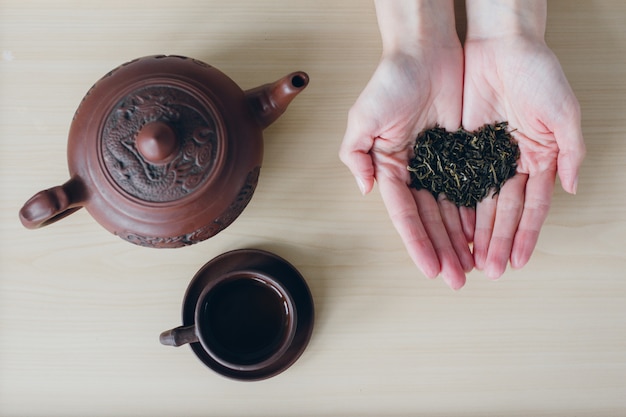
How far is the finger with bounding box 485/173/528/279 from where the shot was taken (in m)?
Result: 0.97

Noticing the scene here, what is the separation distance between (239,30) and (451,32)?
0.45 metres

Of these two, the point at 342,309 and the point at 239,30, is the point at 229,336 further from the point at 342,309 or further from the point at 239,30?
the point at 239,30

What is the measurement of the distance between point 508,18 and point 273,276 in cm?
70

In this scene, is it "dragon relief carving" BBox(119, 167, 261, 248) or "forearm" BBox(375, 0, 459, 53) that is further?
"forearm" BBox(375, 0, 459, 53)

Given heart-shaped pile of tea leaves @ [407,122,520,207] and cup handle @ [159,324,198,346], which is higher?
heart-shaped pile of tea leaves @ [407,122,520,207]

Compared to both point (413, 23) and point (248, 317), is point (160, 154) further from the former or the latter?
point (413, 23)

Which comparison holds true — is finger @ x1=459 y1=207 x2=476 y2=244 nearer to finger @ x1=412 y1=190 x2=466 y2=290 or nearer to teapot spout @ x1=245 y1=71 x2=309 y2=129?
finger @ x1=412 y1=190 x2=466 y2=290

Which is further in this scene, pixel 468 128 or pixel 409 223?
pixel 468 128

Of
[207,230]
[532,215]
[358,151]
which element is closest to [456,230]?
[532,215]

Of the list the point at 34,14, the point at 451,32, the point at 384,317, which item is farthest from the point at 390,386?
the point at 34,14

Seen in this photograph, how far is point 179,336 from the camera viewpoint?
→ 2.99 feet

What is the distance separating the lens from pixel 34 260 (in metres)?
1.06

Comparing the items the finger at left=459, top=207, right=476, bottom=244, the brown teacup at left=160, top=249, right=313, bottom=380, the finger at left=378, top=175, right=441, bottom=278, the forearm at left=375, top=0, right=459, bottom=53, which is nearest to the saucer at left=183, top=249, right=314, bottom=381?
the brown teacup at left=160, top=249, right=313, bottom=380

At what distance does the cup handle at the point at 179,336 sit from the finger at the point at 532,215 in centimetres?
60
